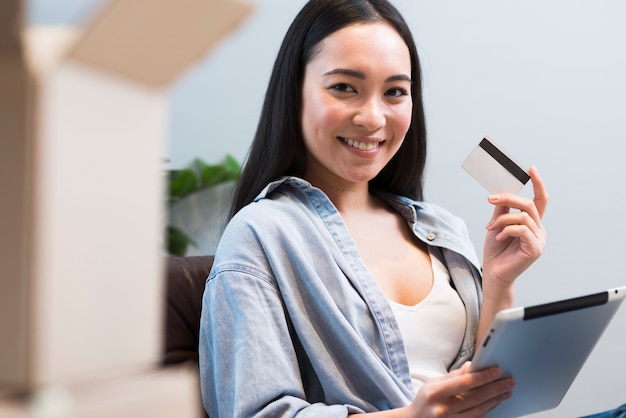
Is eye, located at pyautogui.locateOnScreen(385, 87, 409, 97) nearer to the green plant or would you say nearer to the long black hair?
the long black hair

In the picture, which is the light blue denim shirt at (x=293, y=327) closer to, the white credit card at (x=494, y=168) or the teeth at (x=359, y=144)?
the teeth at (x=359, y=144)

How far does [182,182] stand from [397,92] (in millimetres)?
1063

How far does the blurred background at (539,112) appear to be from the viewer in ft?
8.28

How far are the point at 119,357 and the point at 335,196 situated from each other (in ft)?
3.95

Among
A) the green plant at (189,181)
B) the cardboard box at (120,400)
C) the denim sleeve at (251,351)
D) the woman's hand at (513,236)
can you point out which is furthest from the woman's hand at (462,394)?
the green plant at (189,181)

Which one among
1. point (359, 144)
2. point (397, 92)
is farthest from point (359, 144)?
point (397, 92)

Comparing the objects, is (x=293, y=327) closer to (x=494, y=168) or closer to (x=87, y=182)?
(x=494, y=168)

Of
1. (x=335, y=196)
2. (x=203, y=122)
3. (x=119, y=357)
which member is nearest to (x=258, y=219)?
(x=335, y=196)

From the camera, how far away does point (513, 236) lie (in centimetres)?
146

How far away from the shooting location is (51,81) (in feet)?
0.95

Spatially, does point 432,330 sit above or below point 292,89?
below

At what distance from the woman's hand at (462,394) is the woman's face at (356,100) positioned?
44 centimetres

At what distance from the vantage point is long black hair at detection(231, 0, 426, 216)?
1.45m

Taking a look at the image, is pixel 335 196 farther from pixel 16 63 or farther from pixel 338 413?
pixel 16 63
